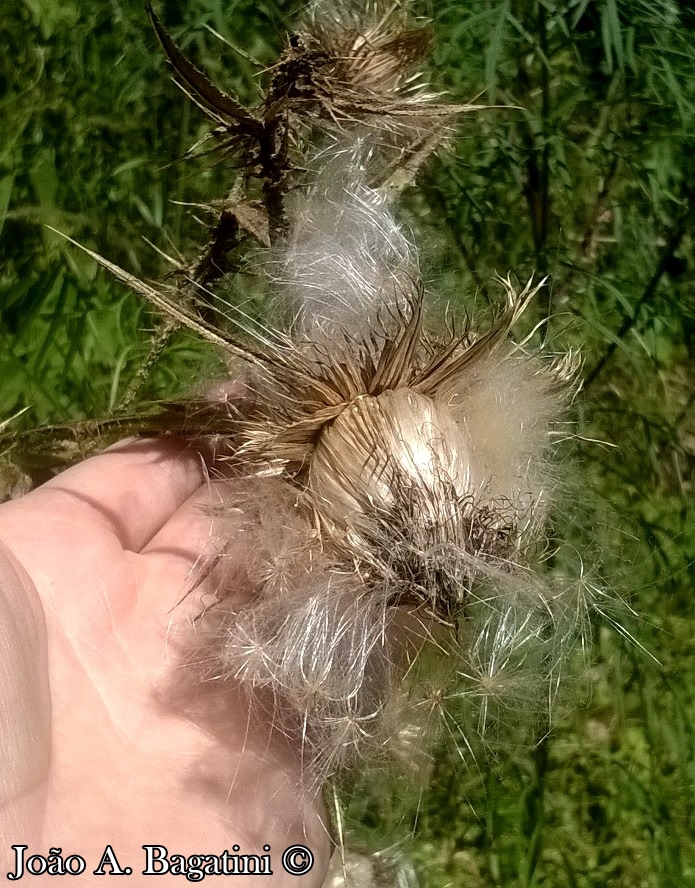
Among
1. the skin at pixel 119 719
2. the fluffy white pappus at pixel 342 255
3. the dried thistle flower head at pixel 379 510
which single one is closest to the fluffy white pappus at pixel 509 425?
the dried thistle flower head at pixel 379 510

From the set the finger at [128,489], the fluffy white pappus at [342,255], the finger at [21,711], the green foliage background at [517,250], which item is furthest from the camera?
the green foliage background at [517,250]

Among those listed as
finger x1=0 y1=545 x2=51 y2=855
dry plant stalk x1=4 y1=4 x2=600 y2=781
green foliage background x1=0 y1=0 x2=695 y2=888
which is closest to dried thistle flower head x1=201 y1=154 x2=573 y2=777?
dry plant stalk x1=4 y1=4 x2=600 y2=781

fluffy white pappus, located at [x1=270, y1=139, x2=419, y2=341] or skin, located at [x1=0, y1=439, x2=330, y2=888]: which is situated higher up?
fluffy white pappus, located at [x1=270, y1=139, x2=419, y2=341]

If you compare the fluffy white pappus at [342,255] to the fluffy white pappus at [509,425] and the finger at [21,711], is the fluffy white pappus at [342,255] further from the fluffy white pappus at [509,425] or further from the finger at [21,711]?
the finger at [21,711]

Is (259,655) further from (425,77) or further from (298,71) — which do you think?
(425,77)

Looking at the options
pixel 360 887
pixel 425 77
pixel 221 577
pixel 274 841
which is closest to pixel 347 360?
pixel 221 577

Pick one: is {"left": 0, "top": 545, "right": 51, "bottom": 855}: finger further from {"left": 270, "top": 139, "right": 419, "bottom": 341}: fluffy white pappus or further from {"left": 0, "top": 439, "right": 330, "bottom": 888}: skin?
{"left": 270, "top": 139, "right": 419, "bottom": 341}: fluffy white pappus
